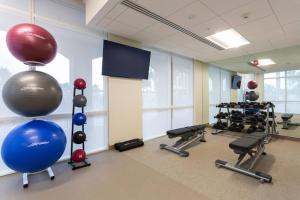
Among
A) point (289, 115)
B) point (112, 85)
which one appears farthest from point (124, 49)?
point (289, 115)

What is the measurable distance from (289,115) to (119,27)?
5824 mm

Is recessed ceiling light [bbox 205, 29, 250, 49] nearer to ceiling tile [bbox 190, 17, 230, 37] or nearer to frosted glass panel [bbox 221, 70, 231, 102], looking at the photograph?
ceiling tile [bbox 190, 17, 230, 37]

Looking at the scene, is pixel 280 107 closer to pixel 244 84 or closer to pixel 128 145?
pixel 244 84

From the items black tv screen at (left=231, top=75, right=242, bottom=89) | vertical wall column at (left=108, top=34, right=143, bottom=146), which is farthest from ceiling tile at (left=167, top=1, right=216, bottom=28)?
black tv screen at (left=231, top=75, right=242, bottom=89)

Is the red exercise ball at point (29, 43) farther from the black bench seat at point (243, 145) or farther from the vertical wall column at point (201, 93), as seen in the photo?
the vertical wall column at point (201, 93)

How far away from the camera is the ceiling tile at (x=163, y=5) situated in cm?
245

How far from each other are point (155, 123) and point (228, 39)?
3.25 m

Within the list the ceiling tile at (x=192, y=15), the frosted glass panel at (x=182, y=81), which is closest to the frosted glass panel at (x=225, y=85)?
the frosted glass panel at (x=182, y=81)

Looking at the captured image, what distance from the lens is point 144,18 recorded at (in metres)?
2.99

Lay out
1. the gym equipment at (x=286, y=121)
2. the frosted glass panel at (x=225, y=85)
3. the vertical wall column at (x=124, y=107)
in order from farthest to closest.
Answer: the frosted glass panel at (x=225, y=85) → the gym equipment at (x=286, y=121) → the vertical wall column at (x=124, y=107)

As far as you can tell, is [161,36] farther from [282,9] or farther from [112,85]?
[282,9]

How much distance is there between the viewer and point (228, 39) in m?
4.23

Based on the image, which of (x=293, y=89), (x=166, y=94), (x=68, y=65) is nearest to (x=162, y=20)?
(x=68, y=65)

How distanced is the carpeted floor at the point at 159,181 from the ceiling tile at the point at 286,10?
279 centimetres
